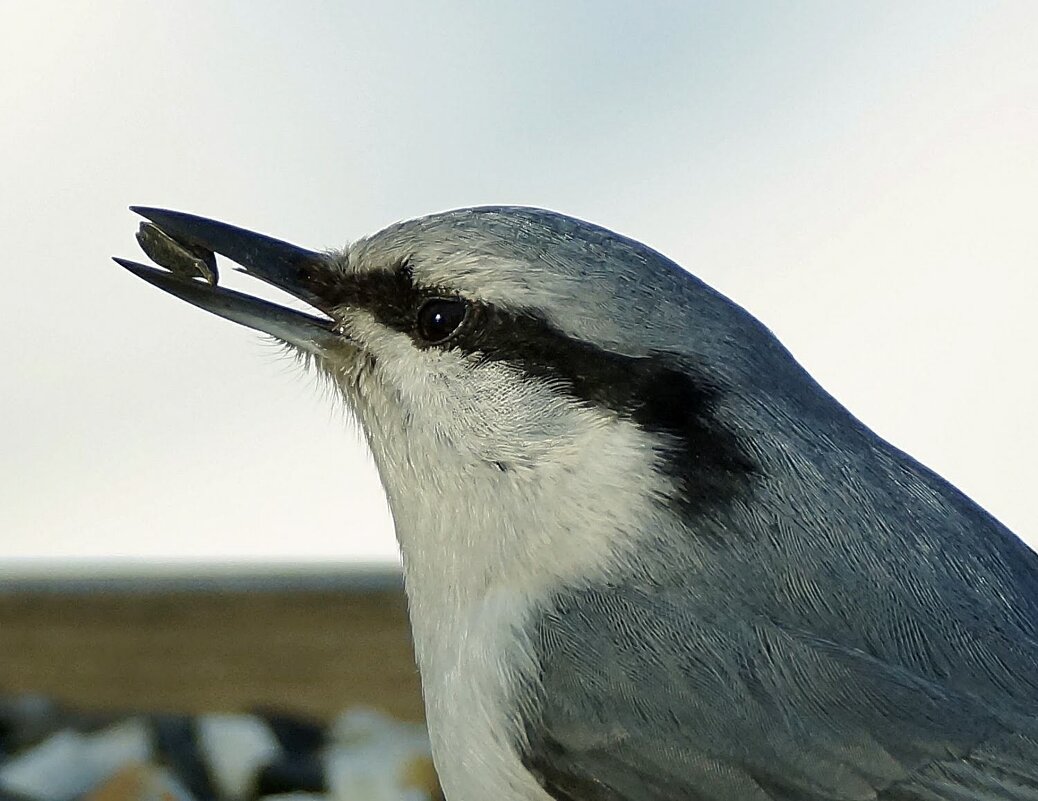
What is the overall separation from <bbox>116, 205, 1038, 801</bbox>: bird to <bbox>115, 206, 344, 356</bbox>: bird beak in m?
0.06

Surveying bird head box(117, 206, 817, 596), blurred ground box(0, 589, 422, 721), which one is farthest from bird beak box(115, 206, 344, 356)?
blurred ground box(0, 589, 422, 721)

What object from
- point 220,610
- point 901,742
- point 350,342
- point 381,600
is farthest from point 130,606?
point 901,742

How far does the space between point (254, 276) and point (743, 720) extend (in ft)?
1.76

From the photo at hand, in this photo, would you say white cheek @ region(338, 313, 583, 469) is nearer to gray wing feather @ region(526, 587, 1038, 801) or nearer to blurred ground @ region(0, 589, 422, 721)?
gray wing feather @ region(526, 587, 1038, 801)

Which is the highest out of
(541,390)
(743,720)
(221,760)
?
(541,390)

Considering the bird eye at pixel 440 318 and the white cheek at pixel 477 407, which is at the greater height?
the bird eye at pixel 440 318

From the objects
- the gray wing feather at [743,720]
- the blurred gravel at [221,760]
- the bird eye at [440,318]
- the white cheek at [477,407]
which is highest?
the bird eye at [440,318]

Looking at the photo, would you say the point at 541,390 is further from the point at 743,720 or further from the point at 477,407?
the point at 743,720

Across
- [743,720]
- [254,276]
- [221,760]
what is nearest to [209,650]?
[221,760]

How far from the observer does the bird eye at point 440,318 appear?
1064 mm

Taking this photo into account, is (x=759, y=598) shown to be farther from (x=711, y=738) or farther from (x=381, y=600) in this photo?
(x=381, y=600)

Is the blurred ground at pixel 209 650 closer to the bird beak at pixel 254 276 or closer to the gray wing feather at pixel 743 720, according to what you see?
the bird beak at pixel 254 276

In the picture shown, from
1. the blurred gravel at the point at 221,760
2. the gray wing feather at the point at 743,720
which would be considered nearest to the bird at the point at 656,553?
the gray wing feather at the point at 743,720

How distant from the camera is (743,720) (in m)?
0.91
